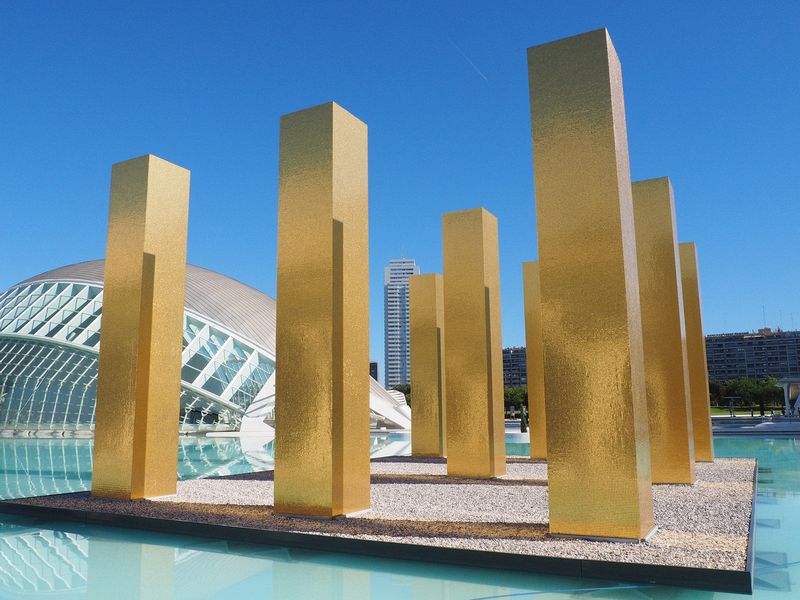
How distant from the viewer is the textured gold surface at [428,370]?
60.5 feet

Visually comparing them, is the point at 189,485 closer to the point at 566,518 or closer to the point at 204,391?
the point at 566,518

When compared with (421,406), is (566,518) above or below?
below

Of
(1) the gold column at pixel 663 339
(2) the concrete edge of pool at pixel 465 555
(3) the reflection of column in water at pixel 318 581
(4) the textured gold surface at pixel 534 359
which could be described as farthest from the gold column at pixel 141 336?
(4) the textured gold surface at pixel 534 359

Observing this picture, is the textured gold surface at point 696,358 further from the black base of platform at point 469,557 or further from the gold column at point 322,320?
the gold column at point 322,320

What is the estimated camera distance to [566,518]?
6.87 m

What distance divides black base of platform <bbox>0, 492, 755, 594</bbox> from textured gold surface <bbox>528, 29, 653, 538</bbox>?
1.07 metres

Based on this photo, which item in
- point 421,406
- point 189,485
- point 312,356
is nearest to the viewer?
point 312,356

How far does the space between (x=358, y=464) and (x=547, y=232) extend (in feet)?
12.8

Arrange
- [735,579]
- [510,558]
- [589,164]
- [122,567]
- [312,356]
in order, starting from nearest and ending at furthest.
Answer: [735,579] < [510,558] < [122,567] < [589,164] < [312,356]

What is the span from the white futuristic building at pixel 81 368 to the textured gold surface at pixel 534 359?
19464 mm

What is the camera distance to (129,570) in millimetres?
6480

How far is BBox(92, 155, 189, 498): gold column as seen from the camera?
10.7m

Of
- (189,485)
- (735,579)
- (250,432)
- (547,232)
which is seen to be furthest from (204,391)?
(735,579)

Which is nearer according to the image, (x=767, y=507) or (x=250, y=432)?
(x=767, y=507)
